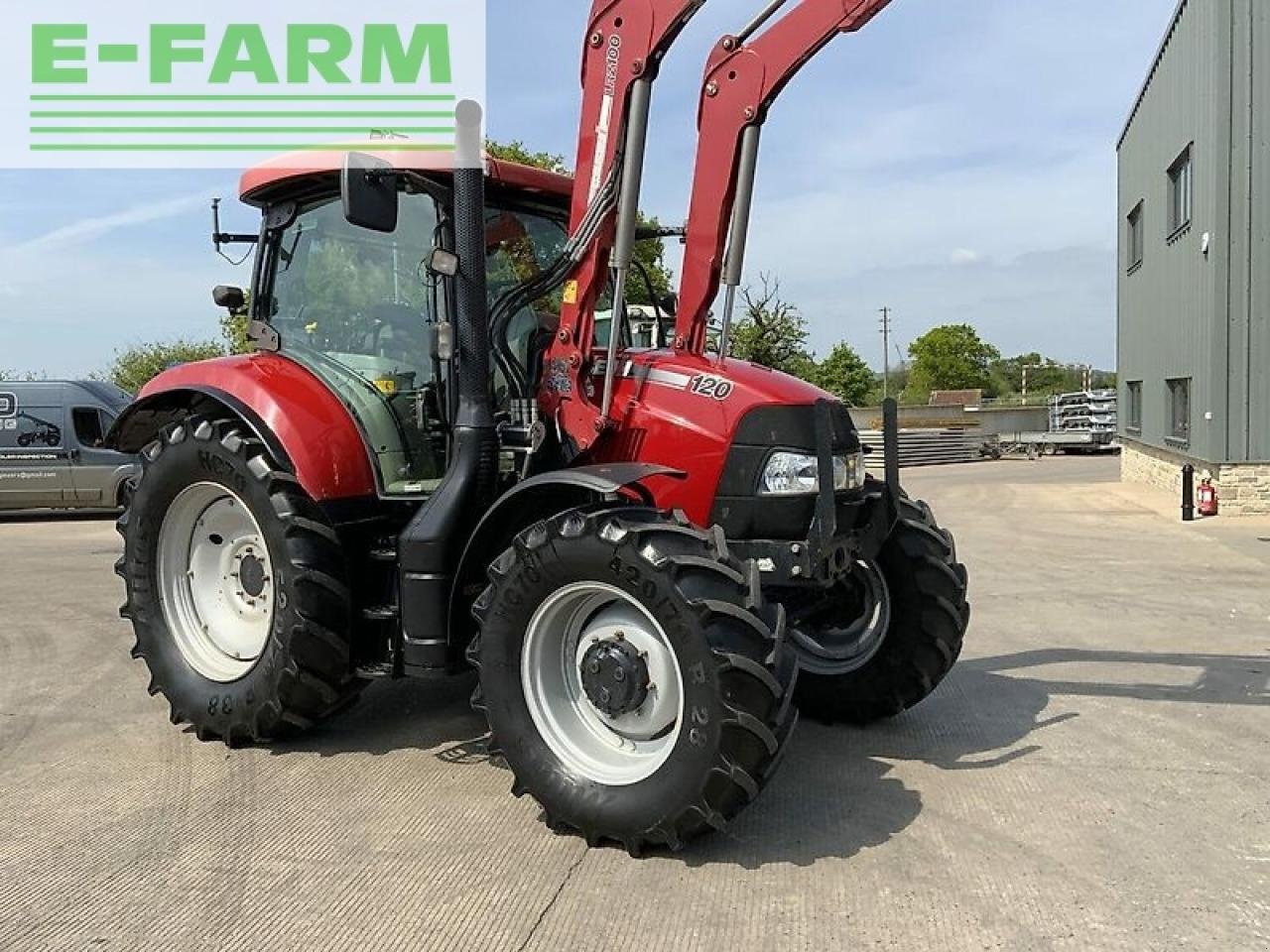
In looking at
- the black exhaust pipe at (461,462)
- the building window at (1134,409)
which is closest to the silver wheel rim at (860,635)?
the black exhaust pipe at (461,462)

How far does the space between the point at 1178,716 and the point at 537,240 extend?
3.80m

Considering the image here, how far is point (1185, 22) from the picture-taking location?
56.3ft

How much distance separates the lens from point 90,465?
16453 millimetres

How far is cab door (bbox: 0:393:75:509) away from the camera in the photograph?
16.3 meters

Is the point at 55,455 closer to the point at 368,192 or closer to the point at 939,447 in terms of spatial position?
the point at 368,192

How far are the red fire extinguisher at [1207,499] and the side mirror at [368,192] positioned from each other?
14.0 m

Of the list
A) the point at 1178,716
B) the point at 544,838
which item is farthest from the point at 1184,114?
the point at 544,838

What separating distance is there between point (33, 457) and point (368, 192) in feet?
48.1

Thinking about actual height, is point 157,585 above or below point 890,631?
above

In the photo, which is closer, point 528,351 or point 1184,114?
point 528,351

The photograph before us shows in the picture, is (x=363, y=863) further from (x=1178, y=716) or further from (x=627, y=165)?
(x=1178, y=716)

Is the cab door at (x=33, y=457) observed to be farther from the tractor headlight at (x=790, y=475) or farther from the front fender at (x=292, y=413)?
the tractor headlight at (x=790, y=475)

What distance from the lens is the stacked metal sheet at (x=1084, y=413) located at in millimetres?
41031

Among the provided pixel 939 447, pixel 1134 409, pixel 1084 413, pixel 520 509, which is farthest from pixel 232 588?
pixel 1084 413
